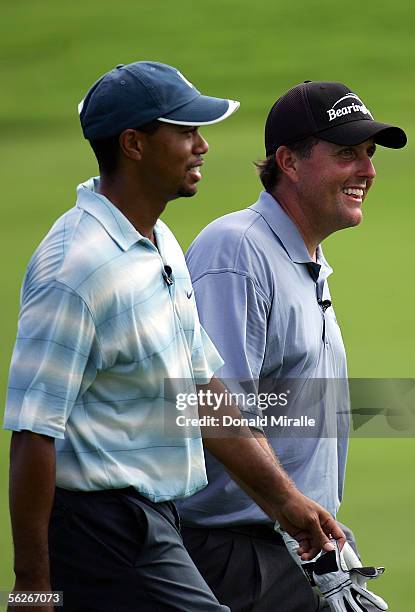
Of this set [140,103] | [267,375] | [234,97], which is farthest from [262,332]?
[234,97]

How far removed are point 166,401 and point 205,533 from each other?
709 millimetres

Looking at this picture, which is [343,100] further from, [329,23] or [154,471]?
[329,23]

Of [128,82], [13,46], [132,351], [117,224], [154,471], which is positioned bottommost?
[154,471]

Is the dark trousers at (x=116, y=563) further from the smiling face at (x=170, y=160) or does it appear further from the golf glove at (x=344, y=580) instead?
A: the smiling face at (x=170, y=160)

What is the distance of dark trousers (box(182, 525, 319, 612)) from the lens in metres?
3.39

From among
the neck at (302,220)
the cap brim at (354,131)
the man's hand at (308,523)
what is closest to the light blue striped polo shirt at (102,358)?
the man's hand at (308,523)

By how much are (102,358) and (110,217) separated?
0.28 meters

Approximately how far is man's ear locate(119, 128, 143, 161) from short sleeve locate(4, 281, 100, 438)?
377 mm

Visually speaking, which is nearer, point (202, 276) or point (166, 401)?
point (166, 401)

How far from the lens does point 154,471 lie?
2.78 m

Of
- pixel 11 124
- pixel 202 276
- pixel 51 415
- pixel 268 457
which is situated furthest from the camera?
pixel 11 124

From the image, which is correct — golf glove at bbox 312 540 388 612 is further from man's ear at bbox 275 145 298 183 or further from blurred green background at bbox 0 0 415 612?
blurred green background at bbox 0 0 415 612

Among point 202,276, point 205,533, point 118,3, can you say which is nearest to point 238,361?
point 202,276

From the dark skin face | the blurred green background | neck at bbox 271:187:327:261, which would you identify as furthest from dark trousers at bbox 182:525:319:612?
the blurred green background
